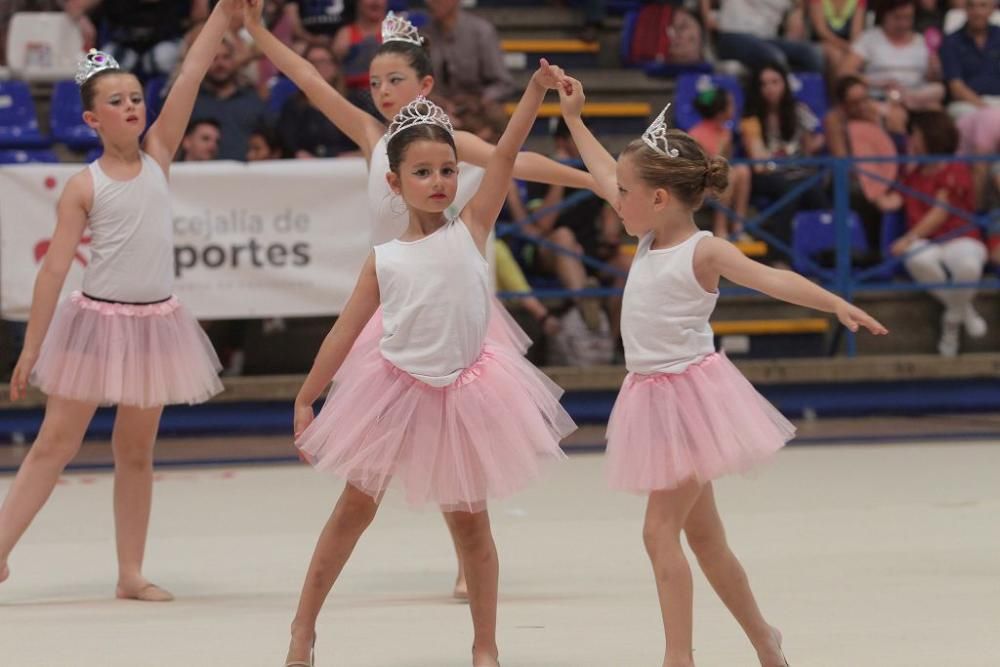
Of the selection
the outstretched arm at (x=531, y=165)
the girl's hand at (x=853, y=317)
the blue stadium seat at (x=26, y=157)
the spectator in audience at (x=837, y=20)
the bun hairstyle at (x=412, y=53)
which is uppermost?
the spectator in audience at (x=837, y=20)

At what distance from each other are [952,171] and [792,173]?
88 centimetres

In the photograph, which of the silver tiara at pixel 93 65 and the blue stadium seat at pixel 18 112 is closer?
the silver tiara at pixel 93 65

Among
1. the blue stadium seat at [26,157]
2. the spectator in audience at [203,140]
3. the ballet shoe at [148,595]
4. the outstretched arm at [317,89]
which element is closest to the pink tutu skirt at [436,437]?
the outstretched arm at [317,89]

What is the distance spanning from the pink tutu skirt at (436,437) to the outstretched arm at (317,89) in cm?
110

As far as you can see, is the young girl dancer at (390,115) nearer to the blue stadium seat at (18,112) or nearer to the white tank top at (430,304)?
the white tank top at (430,304)

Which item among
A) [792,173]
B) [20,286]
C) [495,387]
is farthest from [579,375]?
[495,387]

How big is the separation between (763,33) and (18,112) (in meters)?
4.63

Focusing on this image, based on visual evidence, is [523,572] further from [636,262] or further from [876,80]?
[876,80]

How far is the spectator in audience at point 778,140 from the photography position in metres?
8.85

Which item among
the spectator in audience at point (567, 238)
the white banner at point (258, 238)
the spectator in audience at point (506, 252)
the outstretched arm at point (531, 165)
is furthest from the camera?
the spectator in audience at point (567, 238)

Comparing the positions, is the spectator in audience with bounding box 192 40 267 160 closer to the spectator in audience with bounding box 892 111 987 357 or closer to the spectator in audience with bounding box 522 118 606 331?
the spectator in audience with bounding box 522 118 606 331

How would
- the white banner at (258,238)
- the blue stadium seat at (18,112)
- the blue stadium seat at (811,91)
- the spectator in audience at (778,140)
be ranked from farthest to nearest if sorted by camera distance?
the blue stadium seat at (811,91), the spectator in audience at (778,140), the blue stadium seat at (18,112), the white banner at (258,238)

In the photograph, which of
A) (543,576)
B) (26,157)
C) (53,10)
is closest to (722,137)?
(26,157)

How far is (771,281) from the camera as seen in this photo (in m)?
3.36
